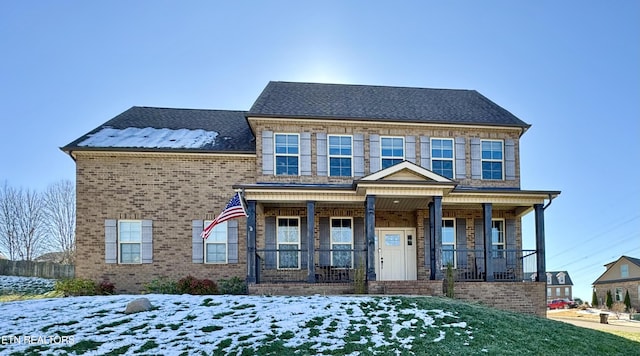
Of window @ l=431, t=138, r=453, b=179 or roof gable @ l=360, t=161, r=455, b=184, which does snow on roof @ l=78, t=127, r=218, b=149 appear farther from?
window @ l=431, t=138, r=453, b=179

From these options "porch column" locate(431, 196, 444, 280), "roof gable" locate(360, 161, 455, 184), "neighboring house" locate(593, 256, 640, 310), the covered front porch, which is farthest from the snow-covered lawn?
"neighboring house" locate(593, 256, 640, 310)

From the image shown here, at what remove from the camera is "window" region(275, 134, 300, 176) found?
19.3 m

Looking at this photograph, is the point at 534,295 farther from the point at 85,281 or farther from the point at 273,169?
the point at 85,281

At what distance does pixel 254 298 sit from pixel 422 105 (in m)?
10.1

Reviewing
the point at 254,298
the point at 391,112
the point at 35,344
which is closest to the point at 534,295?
the point at 391,112

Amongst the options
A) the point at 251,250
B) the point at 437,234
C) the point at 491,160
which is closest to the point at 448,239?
the point at 437,234

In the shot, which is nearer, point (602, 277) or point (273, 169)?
point (273, 169)

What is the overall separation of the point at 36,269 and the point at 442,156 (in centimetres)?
2192

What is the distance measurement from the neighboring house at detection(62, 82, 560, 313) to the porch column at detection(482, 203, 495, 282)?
0.10 ft

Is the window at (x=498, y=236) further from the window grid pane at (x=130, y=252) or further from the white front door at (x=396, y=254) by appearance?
the window grid pane at (x=130, y=252)

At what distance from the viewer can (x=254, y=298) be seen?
14484 millimetres

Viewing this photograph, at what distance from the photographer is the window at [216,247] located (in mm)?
19062

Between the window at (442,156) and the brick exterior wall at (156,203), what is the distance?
604cm

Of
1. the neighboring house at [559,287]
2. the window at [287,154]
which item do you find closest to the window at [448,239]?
the window at [287,154]
